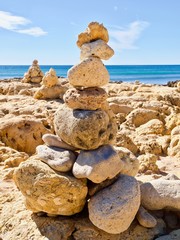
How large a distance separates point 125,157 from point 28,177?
5.94ft

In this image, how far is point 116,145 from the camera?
866cm

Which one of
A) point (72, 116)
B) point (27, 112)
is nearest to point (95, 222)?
point (72, 116)

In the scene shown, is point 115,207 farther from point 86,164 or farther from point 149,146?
point 149,146

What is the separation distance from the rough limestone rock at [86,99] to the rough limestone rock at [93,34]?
0.74 metres

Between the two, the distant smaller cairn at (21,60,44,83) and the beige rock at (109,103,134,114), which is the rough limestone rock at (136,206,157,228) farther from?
the distant smaller cairn at (21,60,44,83)

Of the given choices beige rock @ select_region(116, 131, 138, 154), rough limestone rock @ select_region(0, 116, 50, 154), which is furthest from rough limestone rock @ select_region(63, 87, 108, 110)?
rough limestone rock @ select_region(0, 116, 50, 154)

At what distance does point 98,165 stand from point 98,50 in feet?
5.12

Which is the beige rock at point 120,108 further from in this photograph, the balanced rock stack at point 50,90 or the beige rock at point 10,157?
the beige rock at point 10,157

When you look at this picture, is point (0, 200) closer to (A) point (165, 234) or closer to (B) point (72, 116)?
(B) point (72, 116)

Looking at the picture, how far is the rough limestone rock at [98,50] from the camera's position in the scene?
4.45 m

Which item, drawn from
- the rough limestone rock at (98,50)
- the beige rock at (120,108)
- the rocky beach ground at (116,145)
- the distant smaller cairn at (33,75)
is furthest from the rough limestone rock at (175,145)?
the distant smaller cairn at (33,75)

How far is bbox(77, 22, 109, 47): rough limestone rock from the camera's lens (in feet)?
14.7

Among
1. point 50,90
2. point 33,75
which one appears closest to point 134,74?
point 33,75

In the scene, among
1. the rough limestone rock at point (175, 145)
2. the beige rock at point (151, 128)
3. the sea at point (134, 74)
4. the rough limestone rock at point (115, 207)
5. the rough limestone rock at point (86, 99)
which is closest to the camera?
the rough limestone rock at point (115, 207)
